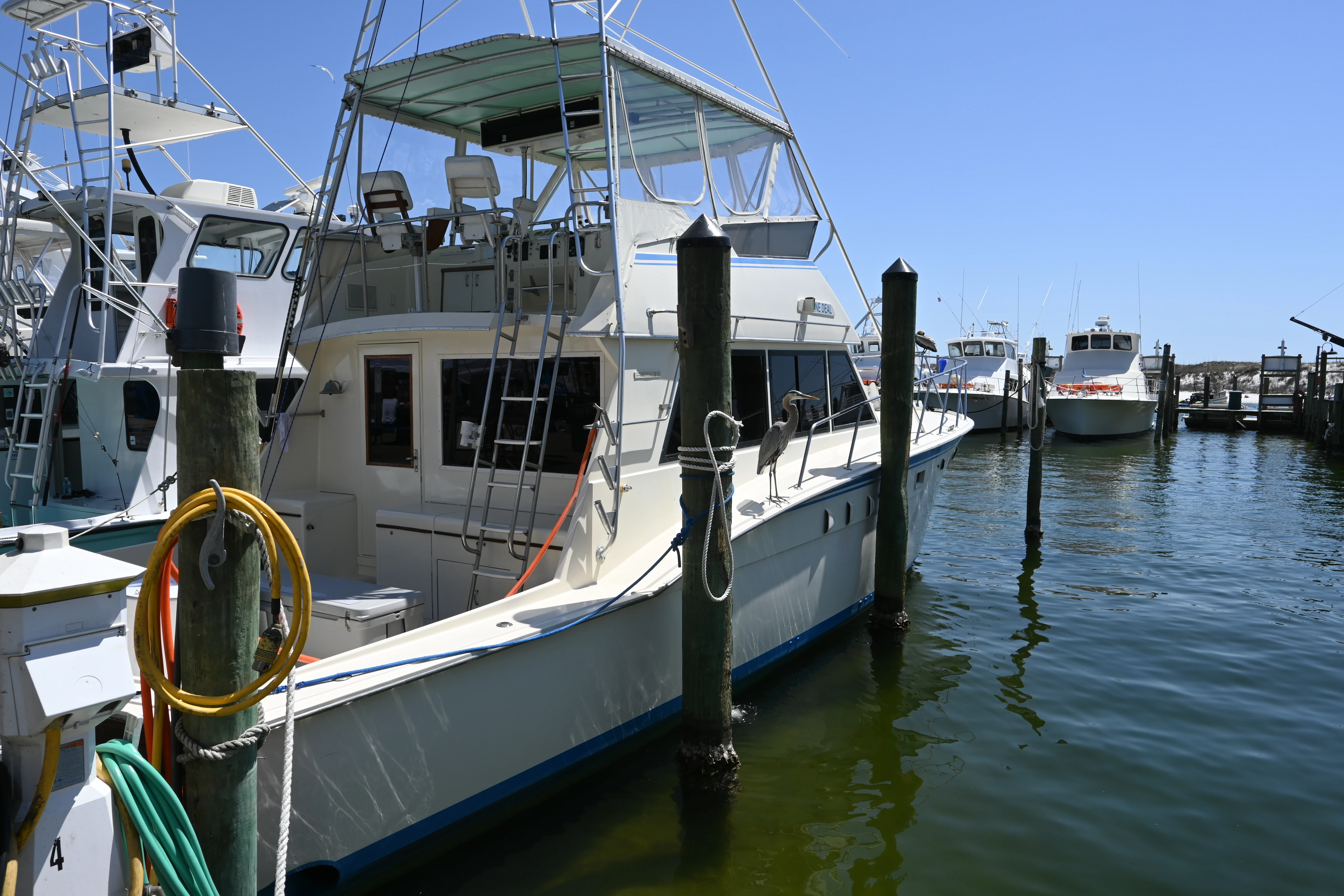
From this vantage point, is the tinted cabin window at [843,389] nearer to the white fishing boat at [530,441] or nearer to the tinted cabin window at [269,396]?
the white fishing boat at [530,441]

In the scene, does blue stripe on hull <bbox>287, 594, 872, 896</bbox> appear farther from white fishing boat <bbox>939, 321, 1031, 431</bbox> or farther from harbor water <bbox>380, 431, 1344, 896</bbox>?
white fishing boat <bbox>939, 321, 1031, 431</bbox>

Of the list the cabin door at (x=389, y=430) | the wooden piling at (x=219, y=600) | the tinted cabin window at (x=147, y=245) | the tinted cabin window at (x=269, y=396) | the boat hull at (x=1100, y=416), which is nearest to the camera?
the wooden piling at (x=219, y=600)

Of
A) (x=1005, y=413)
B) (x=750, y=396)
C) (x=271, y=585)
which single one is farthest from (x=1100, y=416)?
(x=271, y=585)

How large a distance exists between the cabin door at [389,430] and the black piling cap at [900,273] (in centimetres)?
369

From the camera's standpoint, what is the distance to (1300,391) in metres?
28.6

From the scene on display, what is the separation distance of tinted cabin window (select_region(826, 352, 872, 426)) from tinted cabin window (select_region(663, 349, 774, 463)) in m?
1.11

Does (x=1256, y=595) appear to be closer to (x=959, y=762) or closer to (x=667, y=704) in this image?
(x=959, y=762)

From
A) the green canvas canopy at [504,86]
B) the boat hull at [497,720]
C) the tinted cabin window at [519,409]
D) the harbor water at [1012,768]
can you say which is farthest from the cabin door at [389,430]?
the harbor water at [1012,768]

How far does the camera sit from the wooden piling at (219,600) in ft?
9.16

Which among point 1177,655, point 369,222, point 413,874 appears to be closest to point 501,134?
point 369,222

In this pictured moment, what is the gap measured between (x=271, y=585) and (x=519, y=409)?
10.5 feet

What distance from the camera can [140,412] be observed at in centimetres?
825

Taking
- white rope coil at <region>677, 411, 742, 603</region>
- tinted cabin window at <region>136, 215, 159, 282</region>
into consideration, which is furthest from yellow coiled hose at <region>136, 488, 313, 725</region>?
tinted cabin window at <region>136, 215, 159, 282</region>

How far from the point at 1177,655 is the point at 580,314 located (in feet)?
18.5
